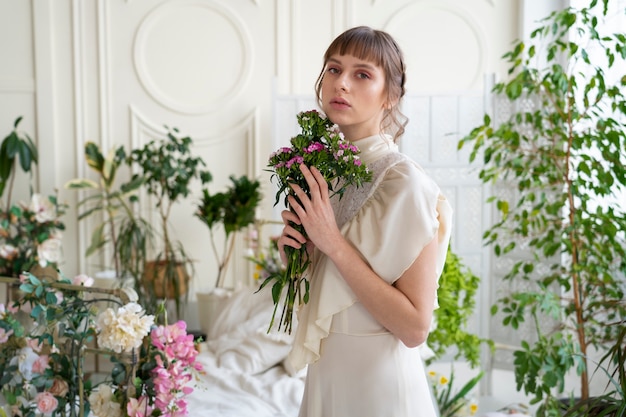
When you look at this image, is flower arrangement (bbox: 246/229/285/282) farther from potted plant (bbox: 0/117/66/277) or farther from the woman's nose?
the woman's nose

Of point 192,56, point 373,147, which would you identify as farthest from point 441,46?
point 373,147

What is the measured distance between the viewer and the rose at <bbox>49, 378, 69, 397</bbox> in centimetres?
188

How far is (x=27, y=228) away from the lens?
4496 millimetres

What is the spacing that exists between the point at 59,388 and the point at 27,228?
2856 millimetres

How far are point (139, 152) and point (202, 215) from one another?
59 cm

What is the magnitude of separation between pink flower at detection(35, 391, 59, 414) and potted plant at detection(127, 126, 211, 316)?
290 centimetres

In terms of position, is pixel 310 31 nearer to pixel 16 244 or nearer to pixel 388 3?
pixel 388 3

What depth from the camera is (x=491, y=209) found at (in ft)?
16.1

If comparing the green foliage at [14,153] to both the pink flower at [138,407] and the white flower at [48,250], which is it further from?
the pink flower at [138,407]

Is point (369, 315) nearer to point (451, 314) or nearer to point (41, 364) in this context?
point (41, 364)

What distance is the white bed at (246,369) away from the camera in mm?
3062

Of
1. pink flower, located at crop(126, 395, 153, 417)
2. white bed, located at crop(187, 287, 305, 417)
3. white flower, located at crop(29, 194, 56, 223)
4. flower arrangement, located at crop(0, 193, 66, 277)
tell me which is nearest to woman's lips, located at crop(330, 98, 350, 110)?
pink flower, located at crop(126, 395, 153, 417)

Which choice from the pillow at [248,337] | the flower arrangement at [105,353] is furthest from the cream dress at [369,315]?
the pillow at [248,337]

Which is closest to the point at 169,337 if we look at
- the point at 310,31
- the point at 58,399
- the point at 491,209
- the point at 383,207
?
the point at 58,399
